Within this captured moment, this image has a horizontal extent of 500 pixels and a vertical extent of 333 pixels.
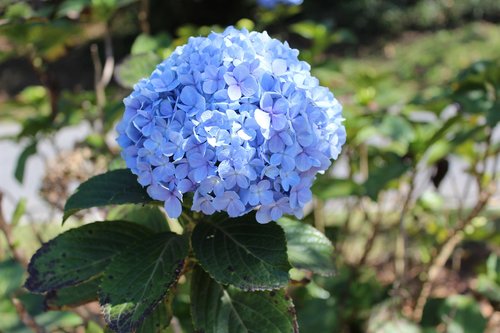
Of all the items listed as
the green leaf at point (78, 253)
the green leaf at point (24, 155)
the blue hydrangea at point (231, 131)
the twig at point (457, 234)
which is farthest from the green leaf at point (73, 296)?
the twig at point (457, 234)

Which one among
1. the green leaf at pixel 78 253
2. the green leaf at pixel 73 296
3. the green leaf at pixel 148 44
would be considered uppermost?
the green leaf at pixel 148 44

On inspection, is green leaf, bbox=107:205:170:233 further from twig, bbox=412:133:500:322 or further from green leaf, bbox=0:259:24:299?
twig, bbox=412:133:500:322

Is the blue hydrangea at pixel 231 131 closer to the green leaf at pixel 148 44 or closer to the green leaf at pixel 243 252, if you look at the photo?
the green leaf at pixel 243 252

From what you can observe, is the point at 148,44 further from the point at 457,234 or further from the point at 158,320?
the point at 457,234

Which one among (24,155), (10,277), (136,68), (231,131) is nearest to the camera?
(231,131)

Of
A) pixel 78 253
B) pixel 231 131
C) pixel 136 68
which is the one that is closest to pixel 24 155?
pixel 136 68

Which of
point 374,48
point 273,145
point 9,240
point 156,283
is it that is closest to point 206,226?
point 156,283

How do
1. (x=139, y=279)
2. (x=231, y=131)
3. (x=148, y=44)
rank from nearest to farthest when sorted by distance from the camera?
(x=231, y=131)
(x=139, y=279)
(x=148, y=44)
